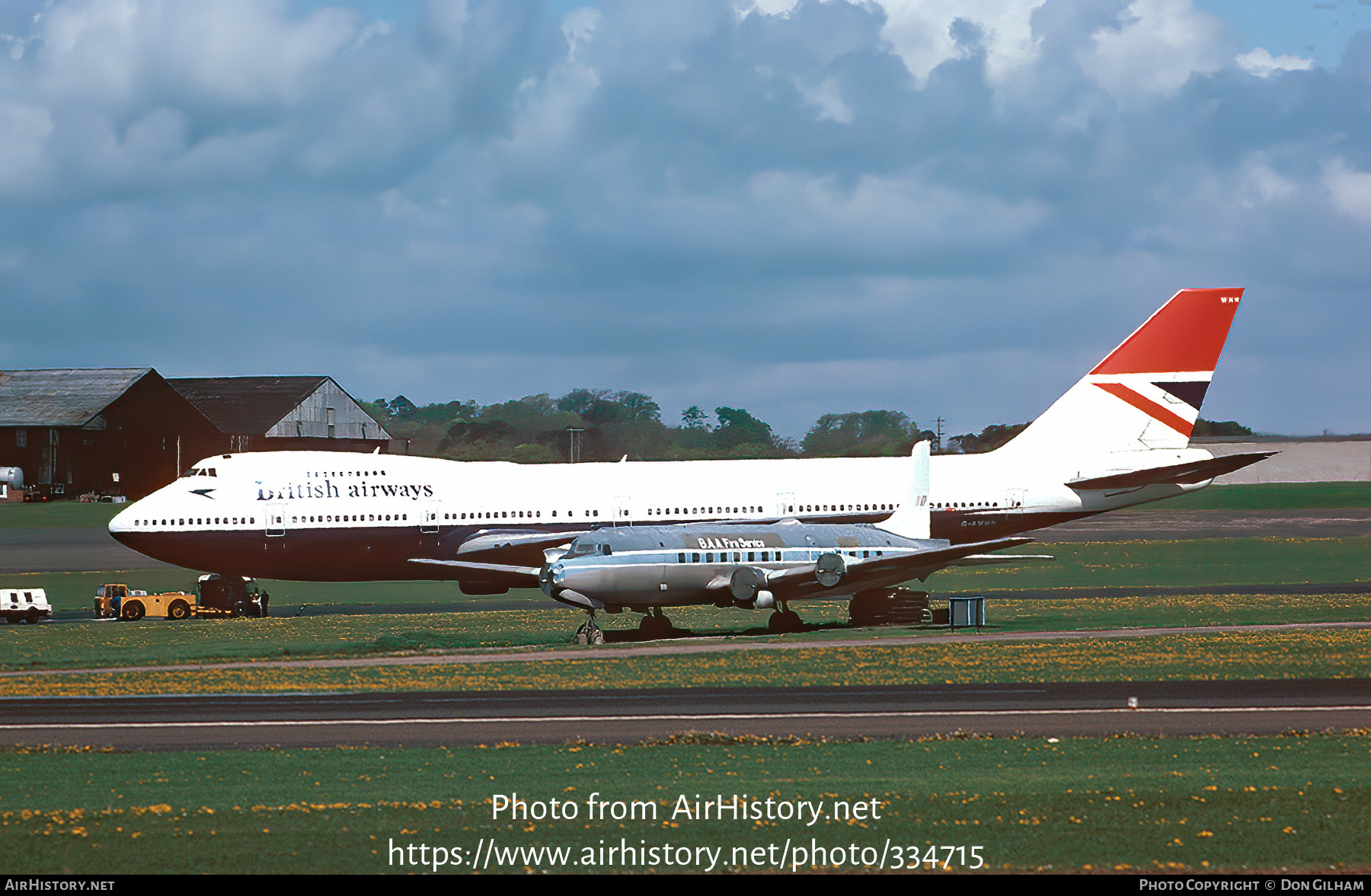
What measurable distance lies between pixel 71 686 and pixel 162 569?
5647 centimetres

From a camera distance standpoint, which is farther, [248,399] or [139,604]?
[248,399]

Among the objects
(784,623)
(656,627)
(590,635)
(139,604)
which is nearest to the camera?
(590,635)

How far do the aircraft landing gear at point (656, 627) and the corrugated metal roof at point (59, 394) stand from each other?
109055 mm

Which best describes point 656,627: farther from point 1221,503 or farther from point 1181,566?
point 1221,503

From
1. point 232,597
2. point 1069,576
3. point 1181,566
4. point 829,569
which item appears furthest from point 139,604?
point 1181,566

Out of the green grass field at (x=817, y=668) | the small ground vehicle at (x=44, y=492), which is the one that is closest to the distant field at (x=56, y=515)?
the small ground vehicle at (x=44, y=492)

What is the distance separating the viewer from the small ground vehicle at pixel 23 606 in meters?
57.5

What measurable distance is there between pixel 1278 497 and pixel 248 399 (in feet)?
362

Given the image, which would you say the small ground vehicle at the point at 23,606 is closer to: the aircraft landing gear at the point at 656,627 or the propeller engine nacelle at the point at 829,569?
the aircraft landing gear at the point at 656,627

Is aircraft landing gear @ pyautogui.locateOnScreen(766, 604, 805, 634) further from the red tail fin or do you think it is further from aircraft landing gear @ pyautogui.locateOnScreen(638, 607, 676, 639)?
the red tail fin

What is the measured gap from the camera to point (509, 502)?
57562 mm

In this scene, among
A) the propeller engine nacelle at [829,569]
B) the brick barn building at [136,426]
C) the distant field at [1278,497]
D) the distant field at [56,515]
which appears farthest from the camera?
the distant field at [1278,497]

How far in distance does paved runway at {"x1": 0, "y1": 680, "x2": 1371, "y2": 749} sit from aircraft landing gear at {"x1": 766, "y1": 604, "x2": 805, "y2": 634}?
51.9 feet
